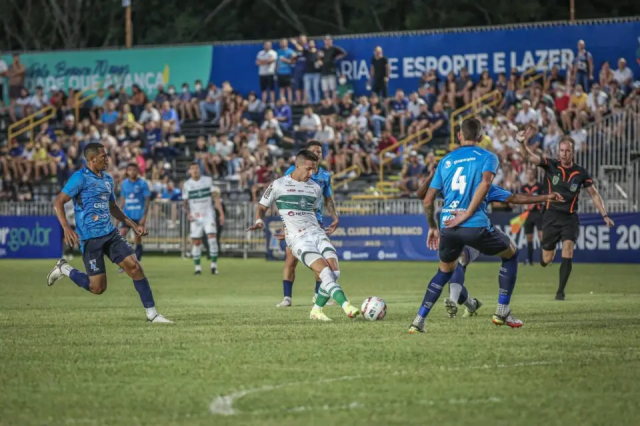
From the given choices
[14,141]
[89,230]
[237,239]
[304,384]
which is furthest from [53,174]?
[304,384]

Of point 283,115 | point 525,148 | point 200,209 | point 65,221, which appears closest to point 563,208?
point 525,148

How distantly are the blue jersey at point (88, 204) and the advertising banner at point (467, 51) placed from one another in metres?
24.6

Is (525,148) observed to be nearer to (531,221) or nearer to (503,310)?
(503,310)

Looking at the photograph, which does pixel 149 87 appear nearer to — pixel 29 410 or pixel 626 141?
pixel 626 141

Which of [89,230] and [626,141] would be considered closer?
[89,230]

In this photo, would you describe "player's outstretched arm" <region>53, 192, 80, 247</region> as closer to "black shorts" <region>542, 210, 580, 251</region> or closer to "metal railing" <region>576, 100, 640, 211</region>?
"black shorts" <region>542, 210, 580, 251</region>

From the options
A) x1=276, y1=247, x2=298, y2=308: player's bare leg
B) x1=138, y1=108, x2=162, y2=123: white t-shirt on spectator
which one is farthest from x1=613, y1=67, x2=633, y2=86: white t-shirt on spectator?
x1=276, y1=247, x2=298, y2=308: player's bare leg

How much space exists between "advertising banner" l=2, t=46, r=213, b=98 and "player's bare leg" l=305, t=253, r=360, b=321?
29.6 metres

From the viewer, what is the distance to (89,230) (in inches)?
533

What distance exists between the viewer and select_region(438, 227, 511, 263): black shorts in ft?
38.0

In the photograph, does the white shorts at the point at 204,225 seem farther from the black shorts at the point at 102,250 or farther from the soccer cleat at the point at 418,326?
the soccer cleat at the point at 418,326

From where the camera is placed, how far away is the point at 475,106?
3597 centimetres

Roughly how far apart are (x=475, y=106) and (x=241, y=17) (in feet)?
79.1

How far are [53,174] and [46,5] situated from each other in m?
21.6
